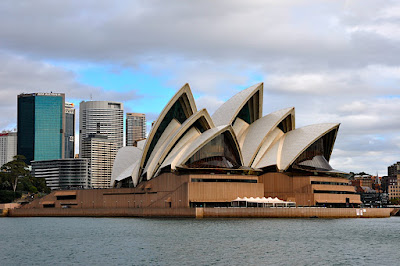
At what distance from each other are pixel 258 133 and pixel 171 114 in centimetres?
1409

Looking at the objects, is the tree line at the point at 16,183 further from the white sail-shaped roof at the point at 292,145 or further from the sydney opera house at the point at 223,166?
the white sail-shaped roof at the point at 292,145

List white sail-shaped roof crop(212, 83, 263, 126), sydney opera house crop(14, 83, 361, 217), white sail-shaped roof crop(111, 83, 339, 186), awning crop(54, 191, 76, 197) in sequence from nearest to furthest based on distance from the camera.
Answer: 1. sydney opera house crop(14, 83, 361, 217)
2. white sail-shaped roof crop(111, 83, 339, 186)
3. white sail-shaped roof crop(212, 83, 263, 126)
4. awning crop(54, 191, 76, 197)

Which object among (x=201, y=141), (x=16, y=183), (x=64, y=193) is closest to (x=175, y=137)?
(x=201, y=141)

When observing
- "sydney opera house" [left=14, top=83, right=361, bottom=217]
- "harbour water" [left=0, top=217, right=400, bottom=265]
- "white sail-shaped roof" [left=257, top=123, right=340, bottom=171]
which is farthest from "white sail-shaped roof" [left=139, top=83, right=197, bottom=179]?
"harbour water" [left=0, top=217, right=400, bottom=265]

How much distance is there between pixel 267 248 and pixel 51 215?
6271 centimetres

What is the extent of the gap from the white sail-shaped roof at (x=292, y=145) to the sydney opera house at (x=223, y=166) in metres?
0.16

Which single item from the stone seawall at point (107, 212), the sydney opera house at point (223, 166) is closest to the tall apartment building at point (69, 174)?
the stone seawall at point (107, 212)

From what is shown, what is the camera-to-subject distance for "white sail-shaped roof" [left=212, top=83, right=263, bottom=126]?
3627 inches

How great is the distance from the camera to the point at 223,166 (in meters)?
88.1

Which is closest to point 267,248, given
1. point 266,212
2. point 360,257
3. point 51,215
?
point 360,257

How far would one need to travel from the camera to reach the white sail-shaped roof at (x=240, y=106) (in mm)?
92125

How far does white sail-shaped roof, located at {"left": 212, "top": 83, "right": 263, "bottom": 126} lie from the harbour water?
31080mm

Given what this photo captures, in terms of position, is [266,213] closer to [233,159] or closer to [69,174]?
[233,159]

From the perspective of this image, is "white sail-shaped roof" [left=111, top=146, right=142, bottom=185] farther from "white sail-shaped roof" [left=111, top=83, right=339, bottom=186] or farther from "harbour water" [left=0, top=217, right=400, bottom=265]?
"harbour water" [left=0, top=217, right=400, bottom=265]
